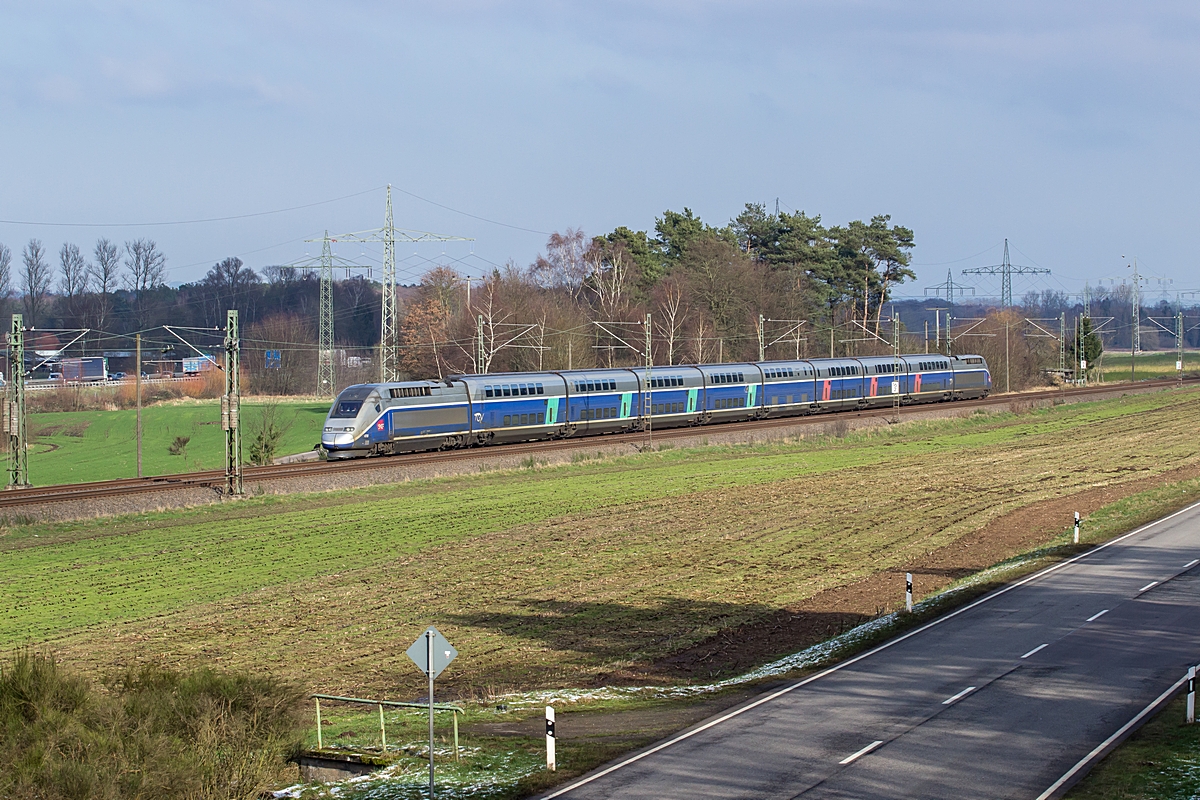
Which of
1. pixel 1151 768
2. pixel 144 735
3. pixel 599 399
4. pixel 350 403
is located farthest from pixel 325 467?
pixel 1151 768

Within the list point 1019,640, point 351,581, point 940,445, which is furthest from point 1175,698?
point 940,445

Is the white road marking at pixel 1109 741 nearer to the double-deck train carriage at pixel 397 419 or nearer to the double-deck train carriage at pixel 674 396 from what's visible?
the double-deck train carriage at pixel 397 419

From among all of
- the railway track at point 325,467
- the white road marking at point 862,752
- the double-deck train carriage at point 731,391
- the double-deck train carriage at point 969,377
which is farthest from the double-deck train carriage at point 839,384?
the white road marking at point 862,752

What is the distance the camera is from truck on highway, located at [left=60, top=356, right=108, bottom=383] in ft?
493

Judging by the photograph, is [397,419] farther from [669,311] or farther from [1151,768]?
[669,311]

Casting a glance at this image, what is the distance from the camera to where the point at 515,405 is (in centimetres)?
6116

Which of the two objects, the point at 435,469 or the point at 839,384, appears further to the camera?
the point at 839,384

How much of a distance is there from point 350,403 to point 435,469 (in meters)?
5.34

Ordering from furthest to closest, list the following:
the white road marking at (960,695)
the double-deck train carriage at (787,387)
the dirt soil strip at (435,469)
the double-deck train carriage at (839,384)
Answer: the double-deck train carriage at (839,384)
the double-deck train carriage at (787,387)
the dirt soil strip at (435,469)
the white road marking at (960,695)

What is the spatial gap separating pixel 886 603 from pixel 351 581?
583 inches

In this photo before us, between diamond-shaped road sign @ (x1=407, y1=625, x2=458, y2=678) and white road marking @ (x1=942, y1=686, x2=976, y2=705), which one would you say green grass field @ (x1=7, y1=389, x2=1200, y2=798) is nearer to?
diamond-shaped road sign @ (x1=407, y1=625, x2=458, y2=678)

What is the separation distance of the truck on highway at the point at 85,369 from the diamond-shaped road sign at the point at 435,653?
466ft

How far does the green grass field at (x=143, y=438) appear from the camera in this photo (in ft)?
241

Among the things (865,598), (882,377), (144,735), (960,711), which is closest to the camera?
(144,735)
